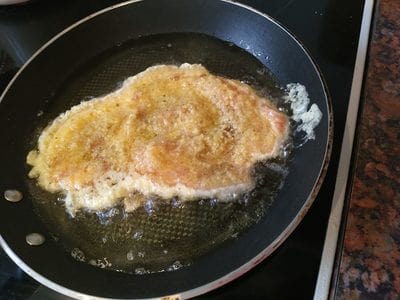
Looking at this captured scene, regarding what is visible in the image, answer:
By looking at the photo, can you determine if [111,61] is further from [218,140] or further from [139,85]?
[218,140]

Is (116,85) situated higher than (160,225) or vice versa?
(116,85)

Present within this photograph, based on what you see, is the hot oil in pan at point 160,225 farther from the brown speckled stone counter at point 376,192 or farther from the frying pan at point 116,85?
the brown speckled stone counter at point 376,192

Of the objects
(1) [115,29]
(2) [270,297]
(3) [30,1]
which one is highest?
(3) [30,1]

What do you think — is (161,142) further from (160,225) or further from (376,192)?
(376,192)

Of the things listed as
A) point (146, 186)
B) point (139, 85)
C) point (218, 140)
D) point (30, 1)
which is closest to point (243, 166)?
point (218, 140)

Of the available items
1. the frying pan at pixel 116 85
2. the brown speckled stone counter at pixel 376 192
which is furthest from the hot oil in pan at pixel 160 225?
the brown speckled stone counter at pixel 376 192

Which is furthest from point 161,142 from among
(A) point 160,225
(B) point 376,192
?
(B) point 376,192

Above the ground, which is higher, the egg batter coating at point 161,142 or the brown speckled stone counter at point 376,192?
the egg batter coating at point 161,142
